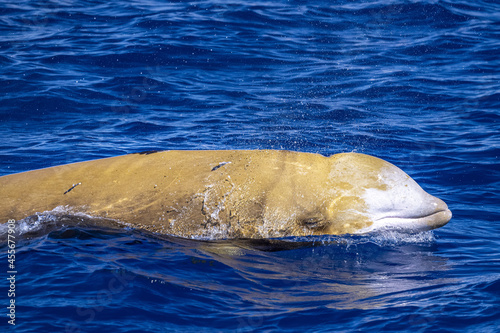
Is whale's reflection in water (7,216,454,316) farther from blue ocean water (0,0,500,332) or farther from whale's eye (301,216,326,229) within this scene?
whale's eye (301,216,326,229)

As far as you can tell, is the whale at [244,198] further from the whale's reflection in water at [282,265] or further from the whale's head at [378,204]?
the whale's reflection in water at [282,265]

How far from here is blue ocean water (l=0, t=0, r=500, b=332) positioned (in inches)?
190

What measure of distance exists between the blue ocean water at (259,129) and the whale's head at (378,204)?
30cm

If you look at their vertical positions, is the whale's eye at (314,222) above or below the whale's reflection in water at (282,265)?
above

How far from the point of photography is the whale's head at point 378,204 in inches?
231

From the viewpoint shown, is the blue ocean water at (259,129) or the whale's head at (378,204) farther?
the whale's head at (378,204)

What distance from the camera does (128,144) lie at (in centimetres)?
1045

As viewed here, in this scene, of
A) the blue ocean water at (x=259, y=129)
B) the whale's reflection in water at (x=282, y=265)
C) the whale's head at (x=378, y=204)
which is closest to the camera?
the blue ocean water at (x=259, y=129)

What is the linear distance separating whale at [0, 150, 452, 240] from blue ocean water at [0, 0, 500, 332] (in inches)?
9.1

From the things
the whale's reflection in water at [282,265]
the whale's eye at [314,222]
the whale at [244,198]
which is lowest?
the whale's reflection in water at [282,265]

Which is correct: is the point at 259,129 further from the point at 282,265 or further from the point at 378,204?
the point at 282,265

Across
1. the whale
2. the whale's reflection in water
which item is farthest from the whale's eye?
the whale's reflection in water

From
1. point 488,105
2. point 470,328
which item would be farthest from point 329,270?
point 488,105

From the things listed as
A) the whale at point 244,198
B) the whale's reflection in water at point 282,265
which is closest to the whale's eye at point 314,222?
the whale at point 244,198
